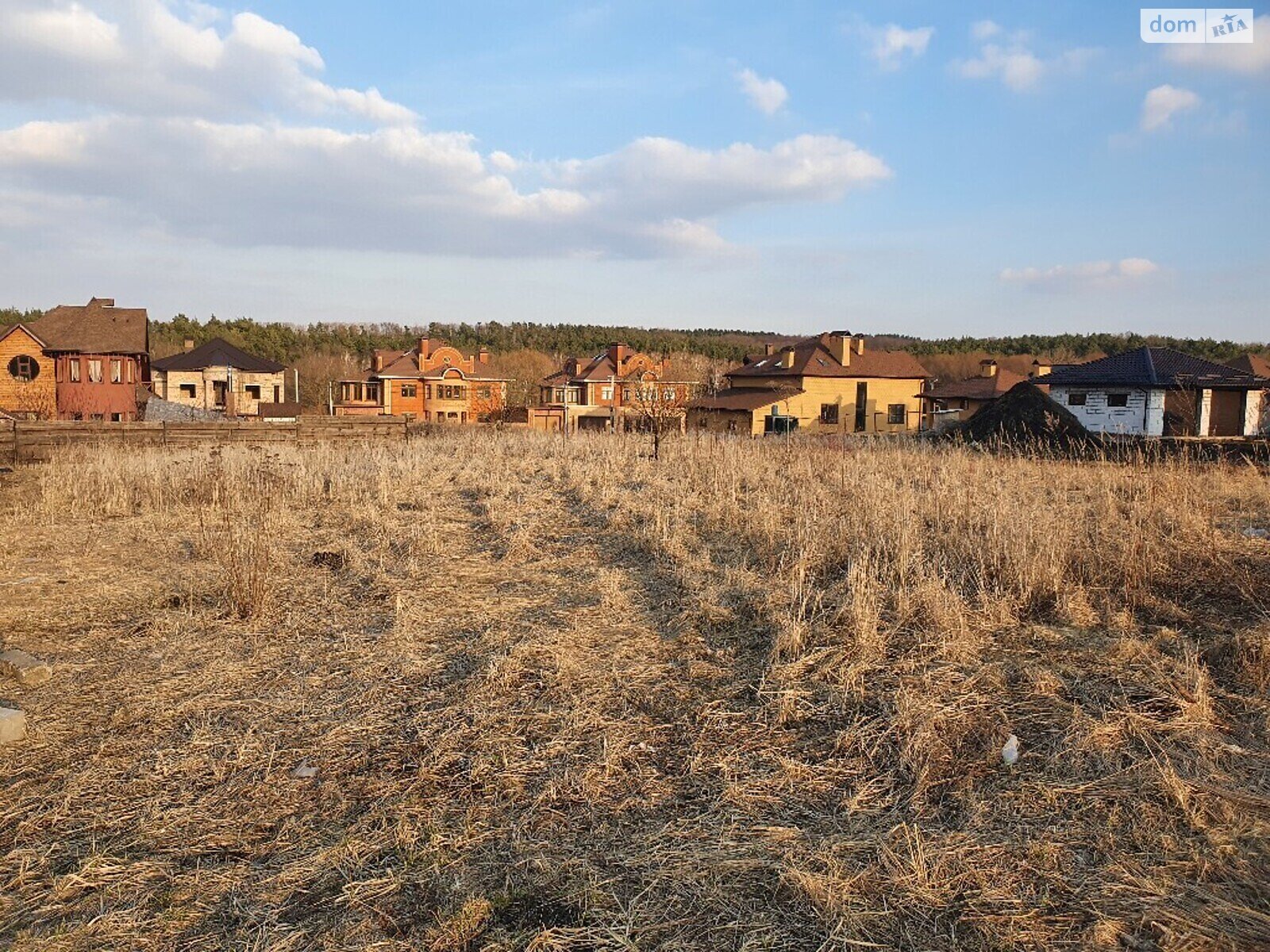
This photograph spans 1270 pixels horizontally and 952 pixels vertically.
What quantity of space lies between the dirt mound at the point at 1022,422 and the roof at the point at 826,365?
23.1 m

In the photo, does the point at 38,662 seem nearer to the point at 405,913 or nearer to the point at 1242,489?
the point at 405,913

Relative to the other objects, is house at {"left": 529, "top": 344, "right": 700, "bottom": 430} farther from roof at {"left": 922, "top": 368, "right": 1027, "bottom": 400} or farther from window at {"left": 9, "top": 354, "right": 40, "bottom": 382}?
window at {"left": 9, "top": 354, "right": 40, "bottom": 382}

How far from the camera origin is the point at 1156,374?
30.6 metres

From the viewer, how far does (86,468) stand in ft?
41.4

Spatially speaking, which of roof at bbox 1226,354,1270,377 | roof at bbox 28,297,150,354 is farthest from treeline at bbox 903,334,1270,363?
roof at bbox 28,297,150,354

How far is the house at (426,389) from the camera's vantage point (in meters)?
56.9

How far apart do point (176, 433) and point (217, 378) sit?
108ft

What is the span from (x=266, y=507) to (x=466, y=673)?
23.2 feet

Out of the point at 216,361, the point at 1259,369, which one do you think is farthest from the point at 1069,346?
the point at 216,361

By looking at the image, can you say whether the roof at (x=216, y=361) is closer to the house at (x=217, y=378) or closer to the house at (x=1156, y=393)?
the house at (x=217, y=378)

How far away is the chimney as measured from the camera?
45688mm

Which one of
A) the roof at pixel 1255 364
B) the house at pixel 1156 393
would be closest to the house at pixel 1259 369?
the roof at pixel 1255 364

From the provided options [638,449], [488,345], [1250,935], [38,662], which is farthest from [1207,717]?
[488,345]

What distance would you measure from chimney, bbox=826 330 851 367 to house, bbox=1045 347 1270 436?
538 inches
